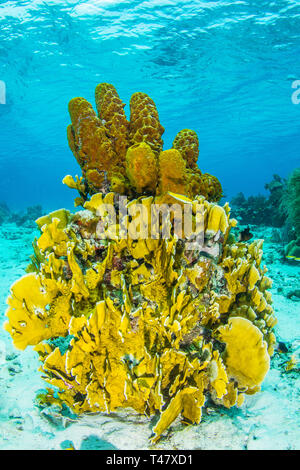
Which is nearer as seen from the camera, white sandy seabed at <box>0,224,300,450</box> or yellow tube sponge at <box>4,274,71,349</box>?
white sandy seabed at <box>0,224,300,450</box>

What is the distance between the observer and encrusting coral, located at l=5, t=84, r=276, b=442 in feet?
9.37

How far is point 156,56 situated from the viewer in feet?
65.7

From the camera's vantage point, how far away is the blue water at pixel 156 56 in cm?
1516

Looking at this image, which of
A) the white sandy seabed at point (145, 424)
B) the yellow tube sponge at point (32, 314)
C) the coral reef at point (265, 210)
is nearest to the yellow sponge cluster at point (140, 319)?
the yellow tube sponge at point (32, 314)

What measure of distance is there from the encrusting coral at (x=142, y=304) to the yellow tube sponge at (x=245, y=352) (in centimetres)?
1

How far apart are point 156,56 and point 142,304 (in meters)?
21.9

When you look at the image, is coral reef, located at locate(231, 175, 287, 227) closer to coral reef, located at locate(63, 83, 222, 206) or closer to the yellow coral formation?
coral reef, located at locate(63, 83, 222, 206)

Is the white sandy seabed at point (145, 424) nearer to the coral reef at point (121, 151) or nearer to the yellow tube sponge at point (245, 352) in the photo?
the yellow tube sponge at point (245, 352)

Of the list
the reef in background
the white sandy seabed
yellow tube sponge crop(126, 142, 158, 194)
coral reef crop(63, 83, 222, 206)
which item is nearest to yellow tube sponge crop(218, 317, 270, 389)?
the white sandy seabed

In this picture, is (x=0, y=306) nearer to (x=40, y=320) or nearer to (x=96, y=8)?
(x=40, y=320)

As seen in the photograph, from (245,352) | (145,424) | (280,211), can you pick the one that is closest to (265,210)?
(280,211)

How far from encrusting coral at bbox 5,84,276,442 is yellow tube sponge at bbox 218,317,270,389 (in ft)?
0.04

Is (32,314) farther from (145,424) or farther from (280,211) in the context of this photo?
(280,211)

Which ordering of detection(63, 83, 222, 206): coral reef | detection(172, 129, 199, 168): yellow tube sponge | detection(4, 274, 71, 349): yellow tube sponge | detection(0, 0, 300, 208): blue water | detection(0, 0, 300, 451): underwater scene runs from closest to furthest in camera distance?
1. detection(0, 0, 300, 451): underwater scene
2. detection(4, 274, 71, 349): yellow tube sponge
3. detection(63, 83, 222, 206): coral reef
4. detection(172, 129, 199, 168): yellow tube sponge
5. detection(0, 0, 300, 208): blue water
